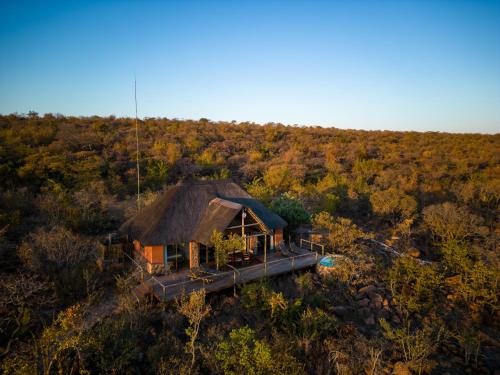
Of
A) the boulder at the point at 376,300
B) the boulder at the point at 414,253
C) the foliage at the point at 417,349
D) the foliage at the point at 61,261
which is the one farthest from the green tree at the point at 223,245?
the boulder at the point at 414,253

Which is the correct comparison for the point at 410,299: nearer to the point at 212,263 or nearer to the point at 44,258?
the point at 212,263

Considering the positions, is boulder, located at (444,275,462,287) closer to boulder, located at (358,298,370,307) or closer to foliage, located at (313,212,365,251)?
foliage, located at (313,212,365,251)

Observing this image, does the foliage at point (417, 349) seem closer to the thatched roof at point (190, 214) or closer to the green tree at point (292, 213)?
the thatched roof at point (190, 214)

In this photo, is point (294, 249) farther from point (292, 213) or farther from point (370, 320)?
point (370, 320)

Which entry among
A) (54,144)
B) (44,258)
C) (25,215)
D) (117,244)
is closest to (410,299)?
(117,244)

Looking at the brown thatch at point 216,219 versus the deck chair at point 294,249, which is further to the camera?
the deck chair at point 294,249
